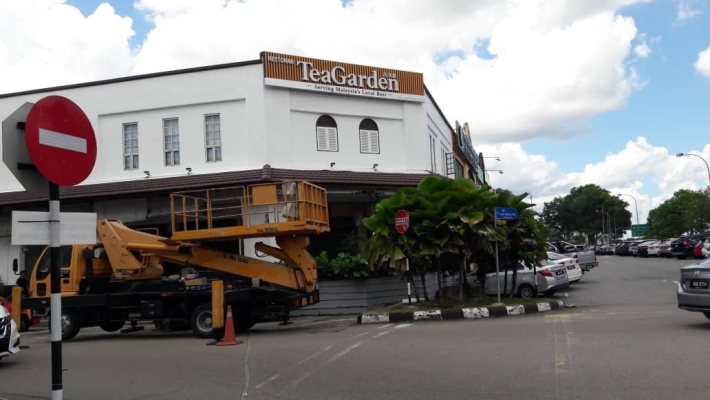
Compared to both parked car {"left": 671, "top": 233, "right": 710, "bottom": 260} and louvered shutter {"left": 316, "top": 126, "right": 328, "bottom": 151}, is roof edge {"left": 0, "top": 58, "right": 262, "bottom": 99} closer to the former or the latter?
louvered shutter {"left": 316, "top": 126, "right": 328, "bottom": 151}

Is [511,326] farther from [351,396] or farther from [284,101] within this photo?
[284,101]

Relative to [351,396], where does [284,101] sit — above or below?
above

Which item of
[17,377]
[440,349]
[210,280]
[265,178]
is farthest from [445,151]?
[17,377]

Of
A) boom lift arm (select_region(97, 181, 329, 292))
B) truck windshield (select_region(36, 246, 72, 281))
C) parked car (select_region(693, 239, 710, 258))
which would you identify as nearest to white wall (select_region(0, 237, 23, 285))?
truck windshield (select_region(36, 246, 72, 281))

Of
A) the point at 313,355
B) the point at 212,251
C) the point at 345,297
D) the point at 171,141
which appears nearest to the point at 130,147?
the point at 171,141

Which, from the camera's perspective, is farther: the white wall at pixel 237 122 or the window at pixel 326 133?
the window at pixel 326 133

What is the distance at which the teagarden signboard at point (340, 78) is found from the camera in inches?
827

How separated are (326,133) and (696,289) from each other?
45.2 feet

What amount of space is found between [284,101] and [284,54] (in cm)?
159

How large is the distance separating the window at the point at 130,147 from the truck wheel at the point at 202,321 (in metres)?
10.5

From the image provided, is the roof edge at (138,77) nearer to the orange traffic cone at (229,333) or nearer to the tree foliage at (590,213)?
the orange traffic cone at (229,333)

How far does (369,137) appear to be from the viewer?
22609mm

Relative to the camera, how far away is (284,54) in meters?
21.2

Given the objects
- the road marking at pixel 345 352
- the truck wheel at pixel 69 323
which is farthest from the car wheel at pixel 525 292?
the truck wheel at pixel 69 323
